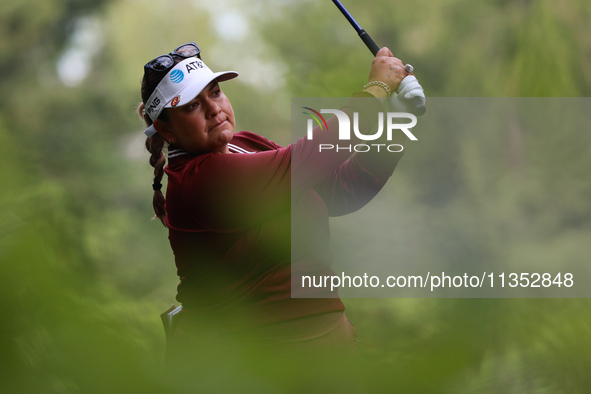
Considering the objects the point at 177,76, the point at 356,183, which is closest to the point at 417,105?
the point at 356,183

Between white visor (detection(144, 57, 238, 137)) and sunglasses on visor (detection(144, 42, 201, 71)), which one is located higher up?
sunglasses on visor (detection(144, 42, 201, 71))

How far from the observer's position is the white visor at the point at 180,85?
855mm

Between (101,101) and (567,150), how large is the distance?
1.29 metres

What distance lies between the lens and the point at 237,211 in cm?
81

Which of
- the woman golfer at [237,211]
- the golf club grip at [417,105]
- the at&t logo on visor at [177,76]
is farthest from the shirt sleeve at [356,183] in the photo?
the at&t logo on visor at [177,76]

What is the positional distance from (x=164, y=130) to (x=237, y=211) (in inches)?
8.1

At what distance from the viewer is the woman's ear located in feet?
2.97

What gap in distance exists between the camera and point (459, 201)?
58 centimetres

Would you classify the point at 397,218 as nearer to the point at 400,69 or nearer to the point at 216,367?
the point at 400,69

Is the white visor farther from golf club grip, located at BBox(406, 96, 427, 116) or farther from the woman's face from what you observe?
golf club grip, located at BBox(406, 96, 427, 116)

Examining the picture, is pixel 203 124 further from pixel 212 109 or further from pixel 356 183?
pixel 356 183

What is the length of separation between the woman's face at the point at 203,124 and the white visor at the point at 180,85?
18 millimetres

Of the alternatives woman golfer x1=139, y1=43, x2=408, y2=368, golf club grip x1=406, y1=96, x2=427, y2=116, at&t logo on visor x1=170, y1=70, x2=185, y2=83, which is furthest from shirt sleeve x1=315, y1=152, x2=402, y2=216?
at&t logo on visor x1=170, y1=70, x2=185, y2=83

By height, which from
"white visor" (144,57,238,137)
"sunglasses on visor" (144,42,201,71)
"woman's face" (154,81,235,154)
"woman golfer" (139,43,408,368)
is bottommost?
"woman golfer" (139,43,408,368)
